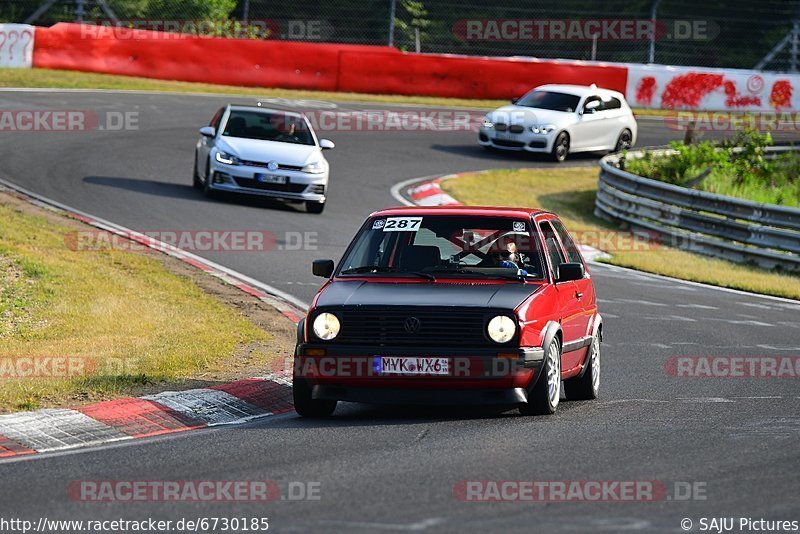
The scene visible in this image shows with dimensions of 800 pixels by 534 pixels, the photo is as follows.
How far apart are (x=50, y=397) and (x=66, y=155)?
15971 mm

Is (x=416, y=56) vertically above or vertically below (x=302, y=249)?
above

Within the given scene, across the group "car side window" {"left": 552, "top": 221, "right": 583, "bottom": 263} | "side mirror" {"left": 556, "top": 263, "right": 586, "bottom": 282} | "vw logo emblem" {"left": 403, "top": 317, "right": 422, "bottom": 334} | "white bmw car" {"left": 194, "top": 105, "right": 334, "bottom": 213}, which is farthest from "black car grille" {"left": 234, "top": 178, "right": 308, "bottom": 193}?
"vw logo emblem" {"left": 403, "top": 317, "right": 422, "bottom": 334}

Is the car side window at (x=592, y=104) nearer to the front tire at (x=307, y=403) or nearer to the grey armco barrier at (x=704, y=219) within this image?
the grey armco barrier at (x=704, y=219)

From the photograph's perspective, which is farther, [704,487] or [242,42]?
[242,42]

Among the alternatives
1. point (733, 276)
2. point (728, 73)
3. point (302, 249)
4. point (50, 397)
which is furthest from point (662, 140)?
point (50, 397)

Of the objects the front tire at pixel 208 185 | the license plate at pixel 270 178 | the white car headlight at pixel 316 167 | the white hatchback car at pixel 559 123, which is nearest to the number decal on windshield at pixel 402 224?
the license plate at pixel 270 178

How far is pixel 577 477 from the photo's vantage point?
7156 mm

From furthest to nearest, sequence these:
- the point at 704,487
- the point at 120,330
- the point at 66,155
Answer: the point at 66,155 → the point at 120,330 → the point at 704,487

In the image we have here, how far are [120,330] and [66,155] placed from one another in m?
13.2

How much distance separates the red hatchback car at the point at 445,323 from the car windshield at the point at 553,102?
69.5 feet

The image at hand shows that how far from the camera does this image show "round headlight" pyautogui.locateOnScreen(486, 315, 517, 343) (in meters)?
8.93

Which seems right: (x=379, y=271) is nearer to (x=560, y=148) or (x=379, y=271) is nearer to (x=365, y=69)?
(x=560, y=148)

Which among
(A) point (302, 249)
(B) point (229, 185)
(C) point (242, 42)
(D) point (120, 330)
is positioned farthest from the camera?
(C) point (242, 42)

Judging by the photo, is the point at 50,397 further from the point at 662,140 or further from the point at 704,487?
the point at 662,140
